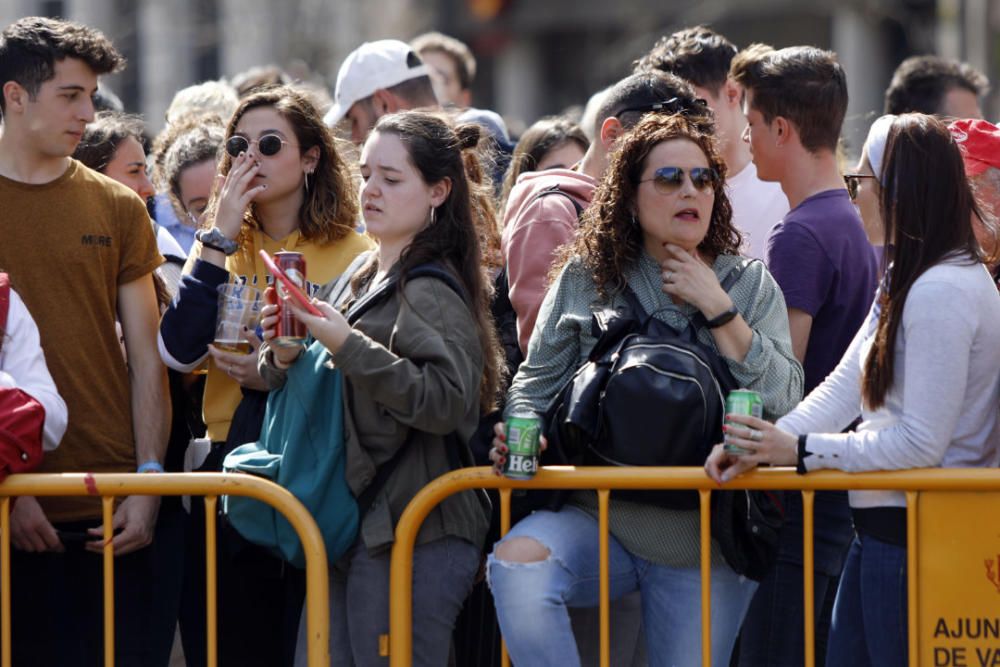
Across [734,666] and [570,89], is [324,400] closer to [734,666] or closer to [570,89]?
[734,666]

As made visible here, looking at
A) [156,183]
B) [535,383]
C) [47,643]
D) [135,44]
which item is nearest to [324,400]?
[535,383]

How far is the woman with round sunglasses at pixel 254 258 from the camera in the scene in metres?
4.93

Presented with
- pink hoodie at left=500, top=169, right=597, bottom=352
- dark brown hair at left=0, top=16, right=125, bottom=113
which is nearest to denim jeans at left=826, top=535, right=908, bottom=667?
pink hoodie at left=500, top=169, right=597, bottom=352

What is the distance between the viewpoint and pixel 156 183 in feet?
22.6

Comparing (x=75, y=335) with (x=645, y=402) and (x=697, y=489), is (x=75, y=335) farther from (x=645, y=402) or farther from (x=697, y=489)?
(x=697, y=489)

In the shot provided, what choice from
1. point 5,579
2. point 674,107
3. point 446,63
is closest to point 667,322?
point 674,107

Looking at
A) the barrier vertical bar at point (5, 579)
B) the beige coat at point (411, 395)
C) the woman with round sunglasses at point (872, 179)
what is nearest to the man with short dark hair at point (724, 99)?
the woman with round sunglasses at point (872, 179)

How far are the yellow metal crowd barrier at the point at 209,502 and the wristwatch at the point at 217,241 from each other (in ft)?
2.71

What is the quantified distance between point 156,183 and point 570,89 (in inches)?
1337

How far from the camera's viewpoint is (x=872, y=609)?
4324mm

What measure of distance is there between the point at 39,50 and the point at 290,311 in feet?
4.51

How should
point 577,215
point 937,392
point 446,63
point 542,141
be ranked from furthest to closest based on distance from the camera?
point 446,63, point 542,141, point 577,215, point 937,392

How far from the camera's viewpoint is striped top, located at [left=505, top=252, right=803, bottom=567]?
4453 mm

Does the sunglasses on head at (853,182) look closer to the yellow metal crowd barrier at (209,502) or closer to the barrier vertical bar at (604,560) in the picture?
the barrier vertical bar at (604,560)
